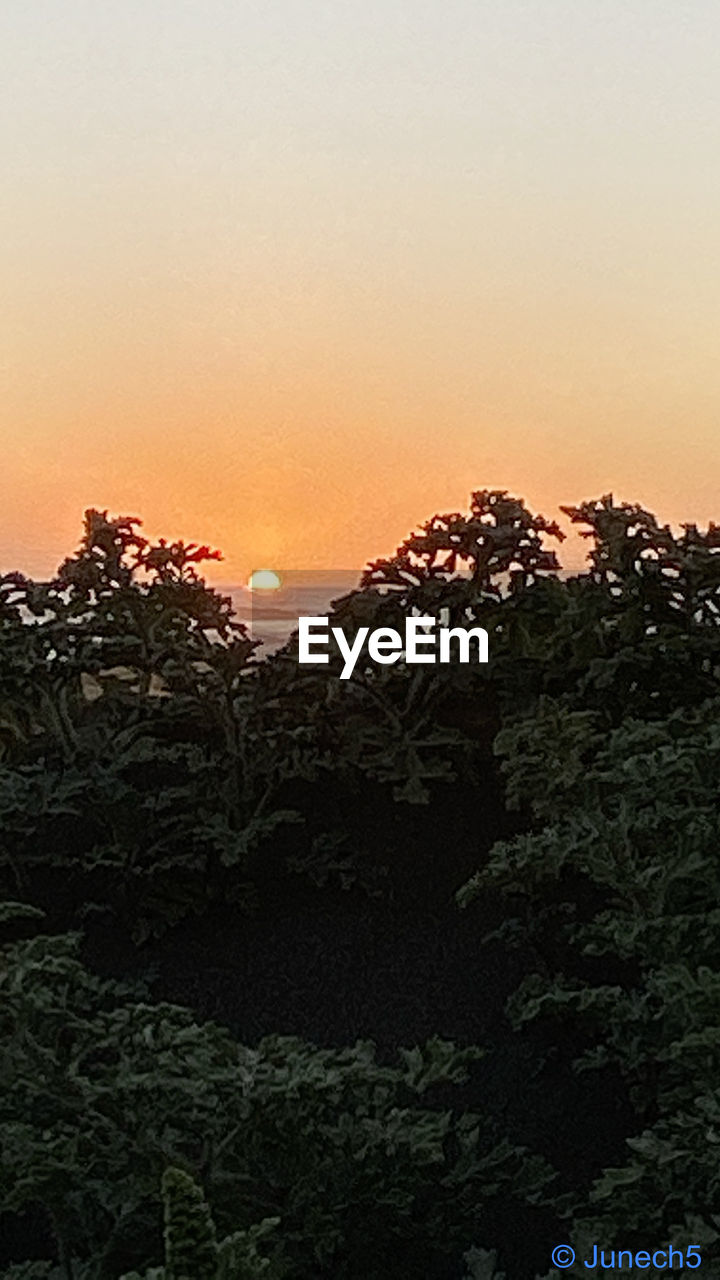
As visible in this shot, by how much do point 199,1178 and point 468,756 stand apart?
9.58ft

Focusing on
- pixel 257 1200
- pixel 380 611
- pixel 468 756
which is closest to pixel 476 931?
pixel 468 756

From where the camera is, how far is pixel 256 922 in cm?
509

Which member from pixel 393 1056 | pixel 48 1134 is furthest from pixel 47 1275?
pixel 393 1056

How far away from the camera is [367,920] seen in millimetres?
5004

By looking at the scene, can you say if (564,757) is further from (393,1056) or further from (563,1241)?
(563,1241)

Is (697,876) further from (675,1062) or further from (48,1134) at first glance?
(48,1134)

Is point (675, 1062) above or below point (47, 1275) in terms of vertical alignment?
above

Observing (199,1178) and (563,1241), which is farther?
(563,1241)

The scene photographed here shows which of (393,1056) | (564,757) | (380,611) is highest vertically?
(380,611)

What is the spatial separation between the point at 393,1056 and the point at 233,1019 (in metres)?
0.60

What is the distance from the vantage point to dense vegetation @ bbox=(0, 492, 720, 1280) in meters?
2.76

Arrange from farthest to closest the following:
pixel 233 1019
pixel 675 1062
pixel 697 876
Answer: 1. pixel 233 1019
2. pixel 697 876
3. pixel 675 1062

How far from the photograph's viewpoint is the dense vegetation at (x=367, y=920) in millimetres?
2758

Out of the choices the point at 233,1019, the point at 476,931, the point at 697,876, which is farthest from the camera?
the point at 476,931
